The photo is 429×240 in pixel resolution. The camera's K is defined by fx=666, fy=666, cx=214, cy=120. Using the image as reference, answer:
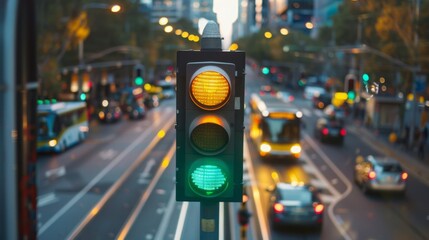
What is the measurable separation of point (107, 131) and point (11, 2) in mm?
37766

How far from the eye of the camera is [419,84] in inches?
1315

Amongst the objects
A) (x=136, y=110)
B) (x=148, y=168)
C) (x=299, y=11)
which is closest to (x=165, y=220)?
(x=148, y=168)

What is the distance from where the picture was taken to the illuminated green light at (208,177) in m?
4.25

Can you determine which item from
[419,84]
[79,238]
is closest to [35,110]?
[79,238]

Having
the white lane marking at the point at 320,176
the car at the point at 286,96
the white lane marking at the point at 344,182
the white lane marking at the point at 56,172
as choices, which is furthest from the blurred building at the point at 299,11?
the white lane marking at the point at 56,172

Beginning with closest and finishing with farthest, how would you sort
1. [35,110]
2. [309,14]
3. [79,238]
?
[35,110] < [79,238] < [309,14]

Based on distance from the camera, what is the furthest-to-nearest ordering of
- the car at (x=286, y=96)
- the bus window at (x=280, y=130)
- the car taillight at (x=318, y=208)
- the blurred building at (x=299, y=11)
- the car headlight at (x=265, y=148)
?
1. the blurred building at (x=299, y=11)
2. the car at (x=286, y=96)
3. the bus window at (x=280, y=130)
4. the car headlight at (x=265, y=148)
5. the car taillight at (x=318, y=208)

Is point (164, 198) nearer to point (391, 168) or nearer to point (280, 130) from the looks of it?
point (391, 168)

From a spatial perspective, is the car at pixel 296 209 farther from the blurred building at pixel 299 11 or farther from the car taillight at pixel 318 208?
the blurred building at pixel 299 11

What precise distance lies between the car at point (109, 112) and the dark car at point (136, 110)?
1.18m

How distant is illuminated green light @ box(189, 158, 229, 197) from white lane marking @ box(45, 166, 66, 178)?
21.4 meters

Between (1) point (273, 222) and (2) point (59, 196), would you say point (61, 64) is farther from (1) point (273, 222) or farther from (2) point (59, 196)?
(1) point (273, 222)

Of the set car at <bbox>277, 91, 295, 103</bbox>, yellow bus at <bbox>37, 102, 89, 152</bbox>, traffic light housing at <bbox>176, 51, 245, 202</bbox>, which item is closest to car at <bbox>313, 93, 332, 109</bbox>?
car at <bbox>277, 91, 295, 103</bbox>

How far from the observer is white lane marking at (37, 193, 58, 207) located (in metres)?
18.8
